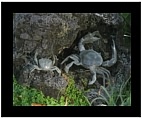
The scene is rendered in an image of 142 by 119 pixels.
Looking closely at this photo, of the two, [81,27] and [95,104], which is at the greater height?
[81,27]

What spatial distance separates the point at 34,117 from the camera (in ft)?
13.0

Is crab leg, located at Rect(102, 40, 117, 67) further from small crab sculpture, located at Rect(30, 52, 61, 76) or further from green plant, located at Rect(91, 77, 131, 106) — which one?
small crab sculpture, located at Rect(30, 52, 61, 76)

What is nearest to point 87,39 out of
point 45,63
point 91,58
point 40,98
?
point 91,58

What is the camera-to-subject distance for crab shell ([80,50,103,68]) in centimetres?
404

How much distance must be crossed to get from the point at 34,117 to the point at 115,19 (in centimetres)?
63

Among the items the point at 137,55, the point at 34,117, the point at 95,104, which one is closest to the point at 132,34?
the point at 137,55

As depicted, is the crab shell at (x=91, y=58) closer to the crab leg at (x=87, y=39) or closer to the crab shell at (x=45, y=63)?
the crab leg at (x=87, y=39)

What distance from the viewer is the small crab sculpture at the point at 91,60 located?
13.2 ft

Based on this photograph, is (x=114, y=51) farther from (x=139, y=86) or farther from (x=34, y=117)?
(x=34, y=117)

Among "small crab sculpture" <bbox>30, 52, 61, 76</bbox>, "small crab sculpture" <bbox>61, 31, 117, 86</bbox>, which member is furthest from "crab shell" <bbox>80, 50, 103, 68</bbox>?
"small crab sculpture" <bbox>30, 52, 61, 76</bbox>

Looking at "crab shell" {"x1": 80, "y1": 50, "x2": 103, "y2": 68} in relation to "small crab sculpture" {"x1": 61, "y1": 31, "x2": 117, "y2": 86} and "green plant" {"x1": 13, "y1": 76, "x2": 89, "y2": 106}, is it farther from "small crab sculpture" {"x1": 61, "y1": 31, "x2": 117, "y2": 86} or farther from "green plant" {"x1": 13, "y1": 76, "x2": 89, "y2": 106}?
"green plant" {"x1": 13, "y1": 76, "x2": 89, "y2": 106}

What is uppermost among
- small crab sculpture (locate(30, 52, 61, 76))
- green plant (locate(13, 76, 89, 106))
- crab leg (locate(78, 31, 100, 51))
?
crab leg (locate(78, 31, 100, 51))

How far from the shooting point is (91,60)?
4.05 meters

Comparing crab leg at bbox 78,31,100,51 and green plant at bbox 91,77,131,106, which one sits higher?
crab leg at bbox 78,31,100,51
